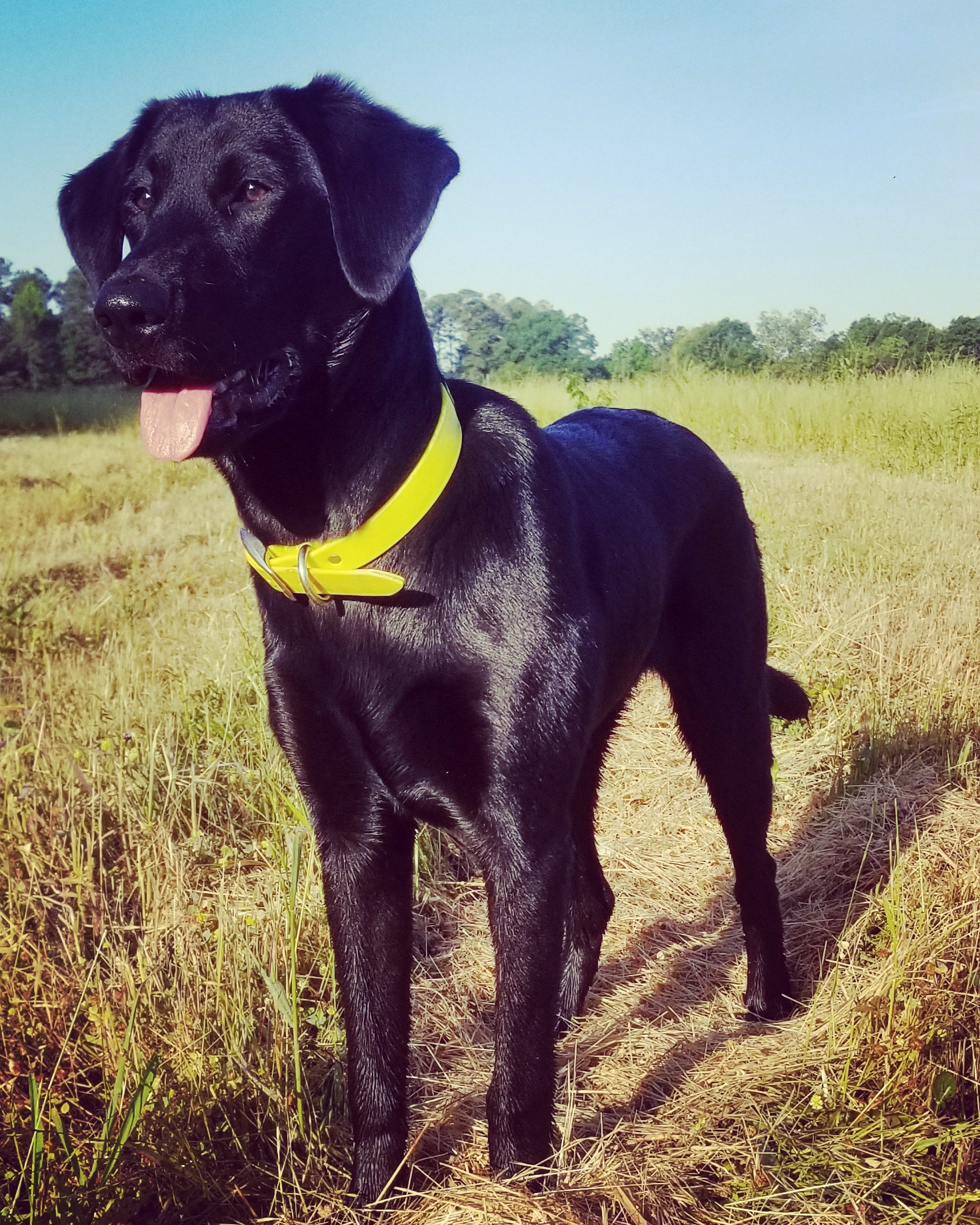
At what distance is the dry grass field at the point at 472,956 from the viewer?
1684 mm

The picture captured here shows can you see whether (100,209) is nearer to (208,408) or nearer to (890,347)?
(208,408)

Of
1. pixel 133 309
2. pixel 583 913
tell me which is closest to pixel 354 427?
pixel 133 309

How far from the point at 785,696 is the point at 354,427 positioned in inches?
66.9

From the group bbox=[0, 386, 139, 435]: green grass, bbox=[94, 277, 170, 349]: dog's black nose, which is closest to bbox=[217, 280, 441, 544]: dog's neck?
bbox=[94, 277, 170, 349]: dog's black nose

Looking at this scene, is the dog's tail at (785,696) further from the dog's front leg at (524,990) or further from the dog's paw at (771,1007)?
the dog's front leg at (524,990)

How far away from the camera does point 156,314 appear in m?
1.43

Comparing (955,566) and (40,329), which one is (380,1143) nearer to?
(955,566)

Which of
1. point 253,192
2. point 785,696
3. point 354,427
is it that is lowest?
point 785,696

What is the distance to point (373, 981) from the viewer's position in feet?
5.81

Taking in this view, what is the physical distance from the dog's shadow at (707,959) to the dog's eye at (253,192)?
1783 mm

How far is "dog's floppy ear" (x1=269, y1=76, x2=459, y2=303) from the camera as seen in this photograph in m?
1.56

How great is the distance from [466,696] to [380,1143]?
894 mm

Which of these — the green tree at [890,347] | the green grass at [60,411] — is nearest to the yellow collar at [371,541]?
the green grass at [60,411]

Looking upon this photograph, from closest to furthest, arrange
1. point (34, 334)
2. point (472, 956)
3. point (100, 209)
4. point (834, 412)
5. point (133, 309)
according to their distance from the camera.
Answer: point (133, 309) → point (100, 209) → point (472, 956) → point (34, 334) → point (834, 412)
